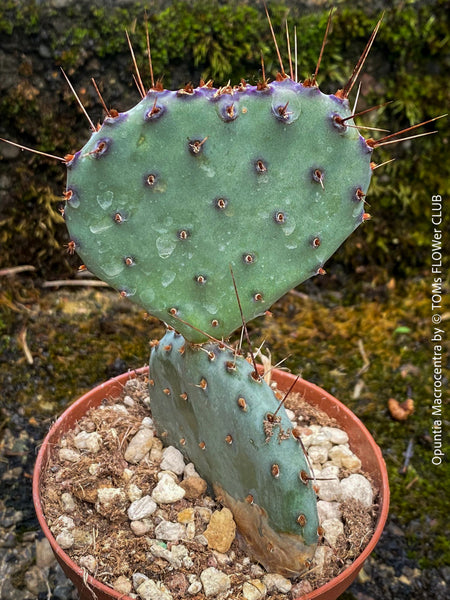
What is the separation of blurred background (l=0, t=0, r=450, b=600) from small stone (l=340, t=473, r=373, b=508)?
0.34 metres

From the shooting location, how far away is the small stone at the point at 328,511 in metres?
1.12

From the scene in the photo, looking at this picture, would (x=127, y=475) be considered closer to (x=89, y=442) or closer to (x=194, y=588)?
(x=89, y=442)

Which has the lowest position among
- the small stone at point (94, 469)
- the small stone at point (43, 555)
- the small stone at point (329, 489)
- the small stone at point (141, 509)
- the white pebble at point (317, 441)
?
the small stone at point (43, 555)

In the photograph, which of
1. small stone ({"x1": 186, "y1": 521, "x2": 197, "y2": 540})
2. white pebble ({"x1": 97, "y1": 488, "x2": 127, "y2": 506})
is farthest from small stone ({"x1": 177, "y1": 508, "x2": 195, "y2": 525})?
white pebble ({"x1": 97, "y1": 488, "x2": 127, "y2": 506})

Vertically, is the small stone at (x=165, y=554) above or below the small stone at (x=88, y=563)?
below

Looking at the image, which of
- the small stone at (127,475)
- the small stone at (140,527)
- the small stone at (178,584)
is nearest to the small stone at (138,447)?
the small stone at (127,475)

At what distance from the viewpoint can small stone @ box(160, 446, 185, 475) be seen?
1.16m

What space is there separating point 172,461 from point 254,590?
276 millimetres

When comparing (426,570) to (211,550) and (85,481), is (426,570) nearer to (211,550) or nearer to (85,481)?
(211,550)

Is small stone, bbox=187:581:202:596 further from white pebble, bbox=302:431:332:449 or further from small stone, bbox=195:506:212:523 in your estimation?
white pebble, bbox=302:431:332:449

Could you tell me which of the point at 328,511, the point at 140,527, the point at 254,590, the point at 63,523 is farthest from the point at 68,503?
the point at 328,511

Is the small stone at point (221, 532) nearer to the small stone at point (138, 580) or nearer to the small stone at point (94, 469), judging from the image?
the small stone at point (138, 580)

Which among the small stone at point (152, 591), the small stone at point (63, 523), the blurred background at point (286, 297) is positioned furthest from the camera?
the blurred background at point (286, 297)

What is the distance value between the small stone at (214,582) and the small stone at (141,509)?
142 mm
